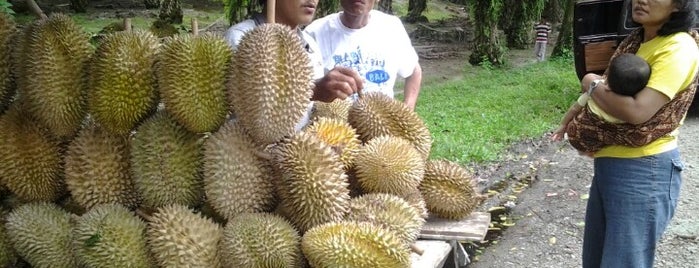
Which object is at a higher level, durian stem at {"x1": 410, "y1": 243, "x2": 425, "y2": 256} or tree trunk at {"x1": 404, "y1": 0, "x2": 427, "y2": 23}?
durian stem at {"x1": 410, "y1": 243, "x2": 425, "y2": 256}

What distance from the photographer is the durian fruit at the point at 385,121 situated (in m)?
2.19

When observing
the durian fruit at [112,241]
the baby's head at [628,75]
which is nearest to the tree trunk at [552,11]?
the baby's head at [628,75]

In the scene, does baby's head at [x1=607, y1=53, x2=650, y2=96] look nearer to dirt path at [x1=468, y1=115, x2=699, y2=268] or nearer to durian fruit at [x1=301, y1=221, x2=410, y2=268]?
durian fruit at [x1=301, y1=221, x2=410, y2=268]

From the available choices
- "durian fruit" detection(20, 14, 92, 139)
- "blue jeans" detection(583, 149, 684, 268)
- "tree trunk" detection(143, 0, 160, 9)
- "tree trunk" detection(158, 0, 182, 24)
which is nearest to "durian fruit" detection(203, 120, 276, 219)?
"durian fruit" detection(20, 14, 92, 139)

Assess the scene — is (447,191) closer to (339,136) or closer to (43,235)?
(339,136)

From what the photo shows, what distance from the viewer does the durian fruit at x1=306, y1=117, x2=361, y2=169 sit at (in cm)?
199

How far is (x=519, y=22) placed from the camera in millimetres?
14312

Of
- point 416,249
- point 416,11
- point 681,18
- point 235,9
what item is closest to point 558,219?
Result: point 681,18

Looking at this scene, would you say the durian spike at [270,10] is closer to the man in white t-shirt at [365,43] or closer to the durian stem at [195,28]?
the durian stem at [195,28]

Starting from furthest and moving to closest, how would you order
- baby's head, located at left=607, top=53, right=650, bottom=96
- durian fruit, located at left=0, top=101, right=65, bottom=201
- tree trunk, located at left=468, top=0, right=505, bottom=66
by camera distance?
tree trunk, located at left=468, top=0, right=505, bottom=66 < baby's head, located at left=607, top=53, right=650, bottom=96 < durian fruit, located at left=0, top=101, right=65, bottom=201

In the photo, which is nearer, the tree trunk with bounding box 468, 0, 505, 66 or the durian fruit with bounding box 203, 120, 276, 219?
the durian fruit with bounding box 203, 120, 276, 219

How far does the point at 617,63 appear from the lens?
2.12 meters

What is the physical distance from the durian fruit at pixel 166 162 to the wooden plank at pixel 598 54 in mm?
5310

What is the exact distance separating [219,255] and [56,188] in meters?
0.69
